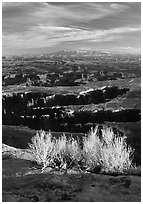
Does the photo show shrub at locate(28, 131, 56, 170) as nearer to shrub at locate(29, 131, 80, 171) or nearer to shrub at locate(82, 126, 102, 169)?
shrub at locate(29, 131, 80, 171)

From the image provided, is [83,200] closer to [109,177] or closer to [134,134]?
[109,177]

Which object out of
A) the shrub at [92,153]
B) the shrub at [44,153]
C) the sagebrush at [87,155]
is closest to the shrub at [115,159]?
the sagebrush at [87,155]

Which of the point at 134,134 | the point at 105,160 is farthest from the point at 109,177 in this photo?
the point at 134,134

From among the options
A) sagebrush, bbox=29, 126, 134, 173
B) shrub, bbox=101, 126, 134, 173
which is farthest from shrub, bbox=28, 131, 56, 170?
shrub, bbox=101, 126, 134, 173

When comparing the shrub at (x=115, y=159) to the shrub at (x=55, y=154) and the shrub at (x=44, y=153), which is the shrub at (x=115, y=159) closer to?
the shrub at (x=55, y=154)

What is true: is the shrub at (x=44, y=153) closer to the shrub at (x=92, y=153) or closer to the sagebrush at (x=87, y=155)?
the sagebrush at (x=87, y=155)

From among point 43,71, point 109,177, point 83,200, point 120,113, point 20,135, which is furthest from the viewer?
point 120,113

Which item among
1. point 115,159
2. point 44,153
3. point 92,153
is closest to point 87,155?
point 92,153

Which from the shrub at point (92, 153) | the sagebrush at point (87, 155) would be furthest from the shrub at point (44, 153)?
the shrub at point (92, 153)

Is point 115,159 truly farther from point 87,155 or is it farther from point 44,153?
point 44,153

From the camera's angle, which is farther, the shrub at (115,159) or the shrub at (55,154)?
the shrub at (55,154)

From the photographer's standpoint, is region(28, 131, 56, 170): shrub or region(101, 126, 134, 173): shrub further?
region(28, 131, 56, 170): shrub
